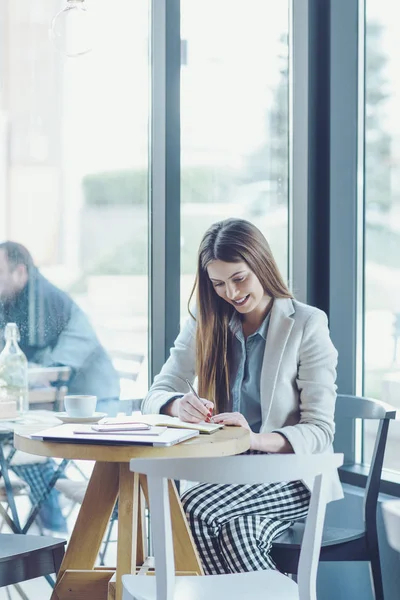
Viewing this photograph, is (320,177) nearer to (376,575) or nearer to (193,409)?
(193,409)

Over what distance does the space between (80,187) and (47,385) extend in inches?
28.8

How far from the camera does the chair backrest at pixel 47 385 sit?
286cm

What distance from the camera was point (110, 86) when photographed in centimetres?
301

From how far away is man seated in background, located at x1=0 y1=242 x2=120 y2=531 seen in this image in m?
2.83

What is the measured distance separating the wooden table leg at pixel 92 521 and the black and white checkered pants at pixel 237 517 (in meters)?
0.23

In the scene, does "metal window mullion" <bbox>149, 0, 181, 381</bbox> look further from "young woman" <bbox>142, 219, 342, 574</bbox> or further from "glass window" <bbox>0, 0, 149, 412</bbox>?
"young woman" <bbox>142, 219, 342, 574</bbox>

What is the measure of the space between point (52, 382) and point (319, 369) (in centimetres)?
105

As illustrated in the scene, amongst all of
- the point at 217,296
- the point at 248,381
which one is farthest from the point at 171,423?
the point at 217,296

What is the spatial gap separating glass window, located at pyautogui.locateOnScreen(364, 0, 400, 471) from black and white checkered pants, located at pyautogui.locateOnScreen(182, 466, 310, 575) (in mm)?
747

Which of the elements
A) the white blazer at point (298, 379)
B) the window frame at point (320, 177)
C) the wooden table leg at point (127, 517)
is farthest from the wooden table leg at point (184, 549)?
the window frame at point (320, 177)

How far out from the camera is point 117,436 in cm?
183

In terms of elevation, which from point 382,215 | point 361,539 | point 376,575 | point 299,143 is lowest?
point 376,575

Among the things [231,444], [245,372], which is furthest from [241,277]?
[231,444]

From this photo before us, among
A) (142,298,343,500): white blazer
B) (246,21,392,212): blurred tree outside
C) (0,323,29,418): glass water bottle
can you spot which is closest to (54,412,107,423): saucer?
(142,298,343,500): white blazer
